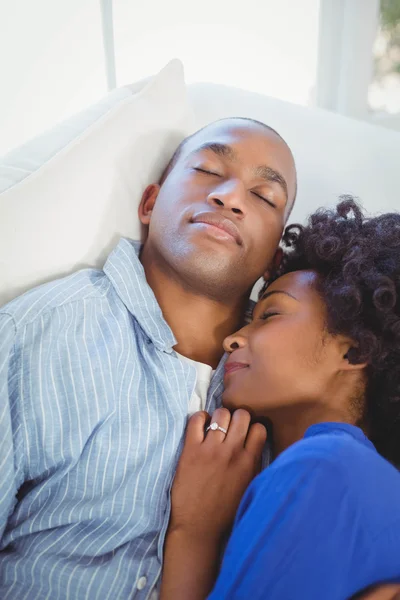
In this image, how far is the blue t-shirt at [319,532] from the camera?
Result: 0.46 meters

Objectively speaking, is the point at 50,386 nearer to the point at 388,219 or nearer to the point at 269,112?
the point at 388,219

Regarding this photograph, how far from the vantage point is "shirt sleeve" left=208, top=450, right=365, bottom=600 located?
1.51 ft

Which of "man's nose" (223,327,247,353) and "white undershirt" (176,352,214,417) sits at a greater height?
"man's nose" (223,327,247,353)

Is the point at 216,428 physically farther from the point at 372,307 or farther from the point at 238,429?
the point at 372,307

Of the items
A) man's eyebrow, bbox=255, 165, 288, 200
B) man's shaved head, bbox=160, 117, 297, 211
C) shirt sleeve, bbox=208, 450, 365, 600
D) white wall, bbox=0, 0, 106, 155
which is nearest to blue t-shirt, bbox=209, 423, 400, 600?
shirt sleeve, bbox=208, 450, 365, 600

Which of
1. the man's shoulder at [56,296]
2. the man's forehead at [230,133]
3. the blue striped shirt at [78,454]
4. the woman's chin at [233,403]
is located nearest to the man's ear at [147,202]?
the man's forehead at [230,133]

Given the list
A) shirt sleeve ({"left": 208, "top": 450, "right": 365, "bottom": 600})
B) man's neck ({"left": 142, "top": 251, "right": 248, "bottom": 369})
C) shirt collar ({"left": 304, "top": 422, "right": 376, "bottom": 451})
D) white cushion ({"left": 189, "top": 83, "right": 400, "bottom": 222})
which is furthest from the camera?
white cushion ({"left": 189, "top": 83, "right": 400, "bottom": 222})

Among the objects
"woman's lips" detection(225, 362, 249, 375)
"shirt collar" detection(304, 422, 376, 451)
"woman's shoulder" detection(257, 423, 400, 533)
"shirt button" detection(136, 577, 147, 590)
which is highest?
"woman's shoulder" detection(257, 423, 400, 533)

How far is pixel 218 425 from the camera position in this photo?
2.51ft

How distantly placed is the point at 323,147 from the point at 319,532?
1.12 metres

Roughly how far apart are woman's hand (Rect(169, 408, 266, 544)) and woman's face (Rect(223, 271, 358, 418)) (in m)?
0.04

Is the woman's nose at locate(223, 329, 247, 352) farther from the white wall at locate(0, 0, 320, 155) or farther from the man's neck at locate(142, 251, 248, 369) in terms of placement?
the white wall at locate(0, 0, 320, 155)

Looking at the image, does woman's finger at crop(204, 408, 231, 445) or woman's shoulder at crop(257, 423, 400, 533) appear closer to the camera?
woman's shoulder at crop(257, 423, 400, 533)

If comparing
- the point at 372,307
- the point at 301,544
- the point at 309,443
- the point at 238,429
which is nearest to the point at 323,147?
the point at 372,307
